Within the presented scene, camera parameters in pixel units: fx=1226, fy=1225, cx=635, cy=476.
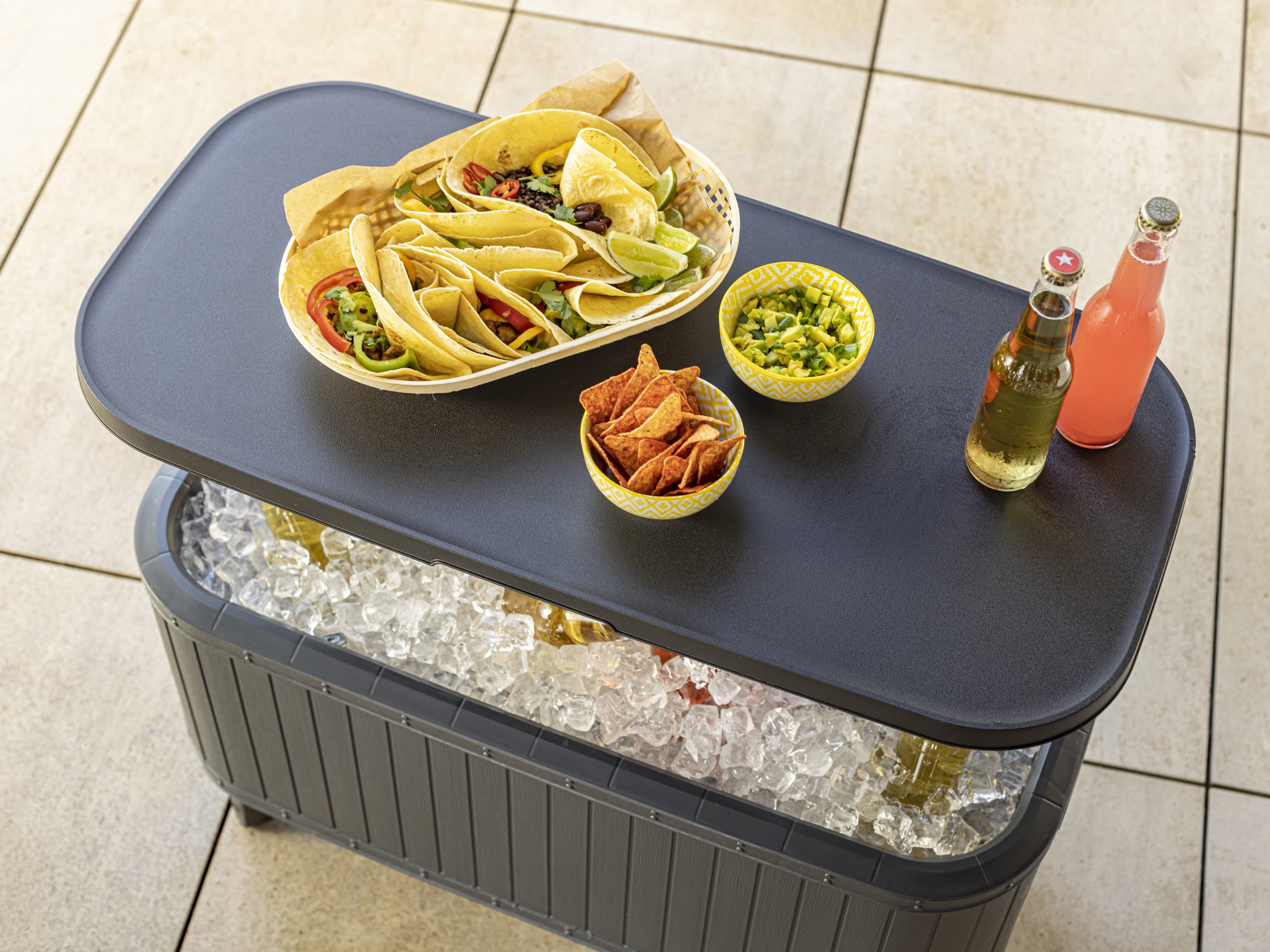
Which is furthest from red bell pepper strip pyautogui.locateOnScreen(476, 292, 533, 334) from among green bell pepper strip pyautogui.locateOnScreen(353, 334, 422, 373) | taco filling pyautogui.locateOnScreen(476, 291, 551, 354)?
green bell pepper strip pyautogui.locateOnScreen(353, 334, 422, 373)

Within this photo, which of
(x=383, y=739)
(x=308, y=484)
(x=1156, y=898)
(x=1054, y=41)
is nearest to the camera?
(x=308, y=484)

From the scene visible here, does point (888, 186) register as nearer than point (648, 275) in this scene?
No

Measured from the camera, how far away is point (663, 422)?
4.36 ft

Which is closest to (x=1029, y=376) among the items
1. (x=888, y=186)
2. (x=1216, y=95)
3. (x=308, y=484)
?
(x=308, y=484)

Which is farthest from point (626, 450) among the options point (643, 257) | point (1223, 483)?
point (1223, 483)

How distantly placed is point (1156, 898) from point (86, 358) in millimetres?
1899

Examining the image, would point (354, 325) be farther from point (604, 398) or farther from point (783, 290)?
point (783, 290)

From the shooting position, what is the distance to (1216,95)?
310 cm

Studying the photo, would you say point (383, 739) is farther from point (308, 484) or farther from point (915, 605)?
point (915, 605)

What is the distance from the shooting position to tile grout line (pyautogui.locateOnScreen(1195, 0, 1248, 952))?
7.04 ft

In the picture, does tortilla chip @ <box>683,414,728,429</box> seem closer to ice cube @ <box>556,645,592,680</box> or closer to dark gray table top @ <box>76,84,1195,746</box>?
dark gray table top @ <box>76,84,1195,746</box>

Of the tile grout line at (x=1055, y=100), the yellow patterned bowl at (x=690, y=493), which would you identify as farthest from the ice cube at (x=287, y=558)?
the tile grout line at (x=1055, y=100)

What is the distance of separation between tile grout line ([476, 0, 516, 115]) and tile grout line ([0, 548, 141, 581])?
1.39 m

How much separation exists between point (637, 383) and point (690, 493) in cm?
14
